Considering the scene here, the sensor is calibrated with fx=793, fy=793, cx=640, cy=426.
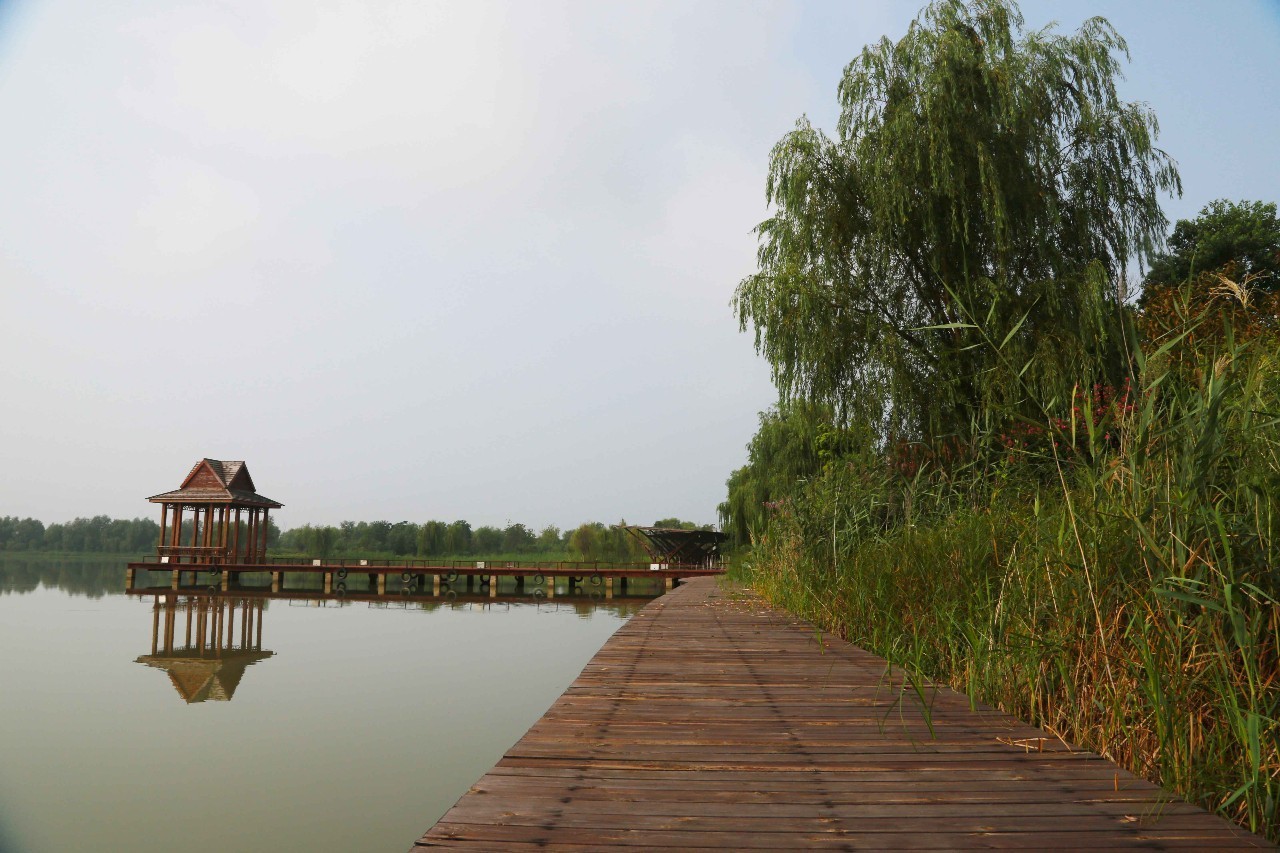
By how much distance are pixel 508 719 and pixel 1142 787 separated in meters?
6.03

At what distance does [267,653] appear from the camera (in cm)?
1168

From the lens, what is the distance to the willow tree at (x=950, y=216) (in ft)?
28.2

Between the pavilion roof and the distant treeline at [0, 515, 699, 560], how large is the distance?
798 centimetres

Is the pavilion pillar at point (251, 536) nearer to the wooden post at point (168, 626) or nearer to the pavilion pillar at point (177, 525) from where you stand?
the pavilion pillar at point (177, 525)

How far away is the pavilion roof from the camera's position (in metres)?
24.2

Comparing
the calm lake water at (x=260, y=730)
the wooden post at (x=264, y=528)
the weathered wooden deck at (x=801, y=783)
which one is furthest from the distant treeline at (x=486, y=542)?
the weathered wooden deck at (x=801, y=783)

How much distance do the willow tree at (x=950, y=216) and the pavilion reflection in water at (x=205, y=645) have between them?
7.51 meters

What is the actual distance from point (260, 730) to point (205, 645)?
7.01 metres

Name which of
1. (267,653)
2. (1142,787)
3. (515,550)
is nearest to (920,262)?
(1142,787)

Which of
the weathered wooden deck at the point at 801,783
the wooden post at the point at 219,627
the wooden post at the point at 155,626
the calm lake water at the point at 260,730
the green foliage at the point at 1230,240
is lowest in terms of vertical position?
the wooden post at the point at 219,627

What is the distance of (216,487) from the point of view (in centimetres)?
2508

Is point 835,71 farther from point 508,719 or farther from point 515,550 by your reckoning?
point 515,550

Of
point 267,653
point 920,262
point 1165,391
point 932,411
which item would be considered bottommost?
point 267,653

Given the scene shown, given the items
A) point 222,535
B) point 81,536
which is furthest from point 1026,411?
point 81,536
